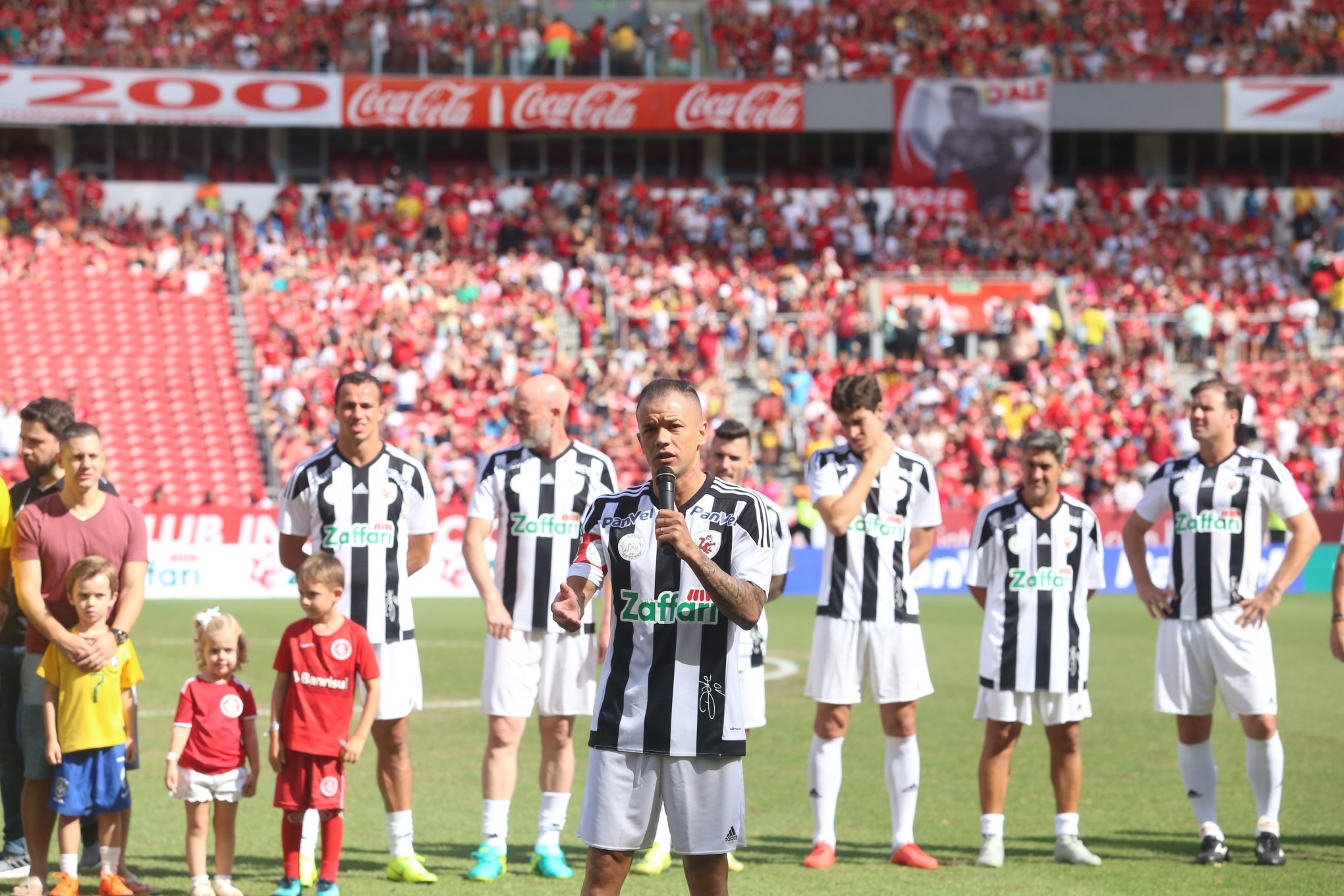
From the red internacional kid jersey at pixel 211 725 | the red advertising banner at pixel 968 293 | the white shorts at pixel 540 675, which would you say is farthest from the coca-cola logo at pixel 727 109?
the red internacional kid jersey at pixel 211 725

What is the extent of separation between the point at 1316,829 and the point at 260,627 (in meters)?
13.3

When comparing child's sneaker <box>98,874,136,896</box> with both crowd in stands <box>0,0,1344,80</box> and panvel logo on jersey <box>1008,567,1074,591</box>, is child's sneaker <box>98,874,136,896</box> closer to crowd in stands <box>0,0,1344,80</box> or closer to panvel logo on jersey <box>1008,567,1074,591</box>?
panvel logo on jersey <box>1008,567,1074,591</box>

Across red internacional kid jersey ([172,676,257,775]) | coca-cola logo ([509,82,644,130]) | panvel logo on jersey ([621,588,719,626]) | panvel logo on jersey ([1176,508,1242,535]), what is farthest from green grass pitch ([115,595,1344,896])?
coca-cola logo ([509,82,644,130])

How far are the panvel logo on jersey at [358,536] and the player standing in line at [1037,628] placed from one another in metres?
3.00

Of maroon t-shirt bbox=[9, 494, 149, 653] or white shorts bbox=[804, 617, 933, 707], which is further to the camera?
white shorts bbox=[804, 617, 933, 707]

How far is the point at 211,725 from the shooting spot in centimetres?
709

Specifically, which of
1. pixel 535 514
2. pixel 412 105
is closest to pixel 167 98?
pixel 412 105

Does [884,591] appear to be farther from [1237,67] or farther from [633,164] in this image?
[1237,67]

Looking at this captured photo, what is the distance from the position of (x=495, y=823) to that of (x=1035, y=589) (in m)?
3.03

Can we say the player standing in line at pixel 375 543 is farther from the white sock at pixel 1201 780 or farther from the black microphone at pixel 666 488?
the white sock at pixel 1201 780

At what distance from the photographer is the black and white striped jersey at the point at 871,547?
8.43 meters

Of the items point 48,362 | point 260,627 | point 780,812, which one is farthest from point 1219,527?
point 48,362

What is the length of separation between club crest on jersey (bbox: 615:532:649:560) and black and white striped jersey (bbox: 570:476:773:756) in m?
0.01

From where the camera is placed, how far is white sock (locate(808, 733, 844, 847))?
8.26m
